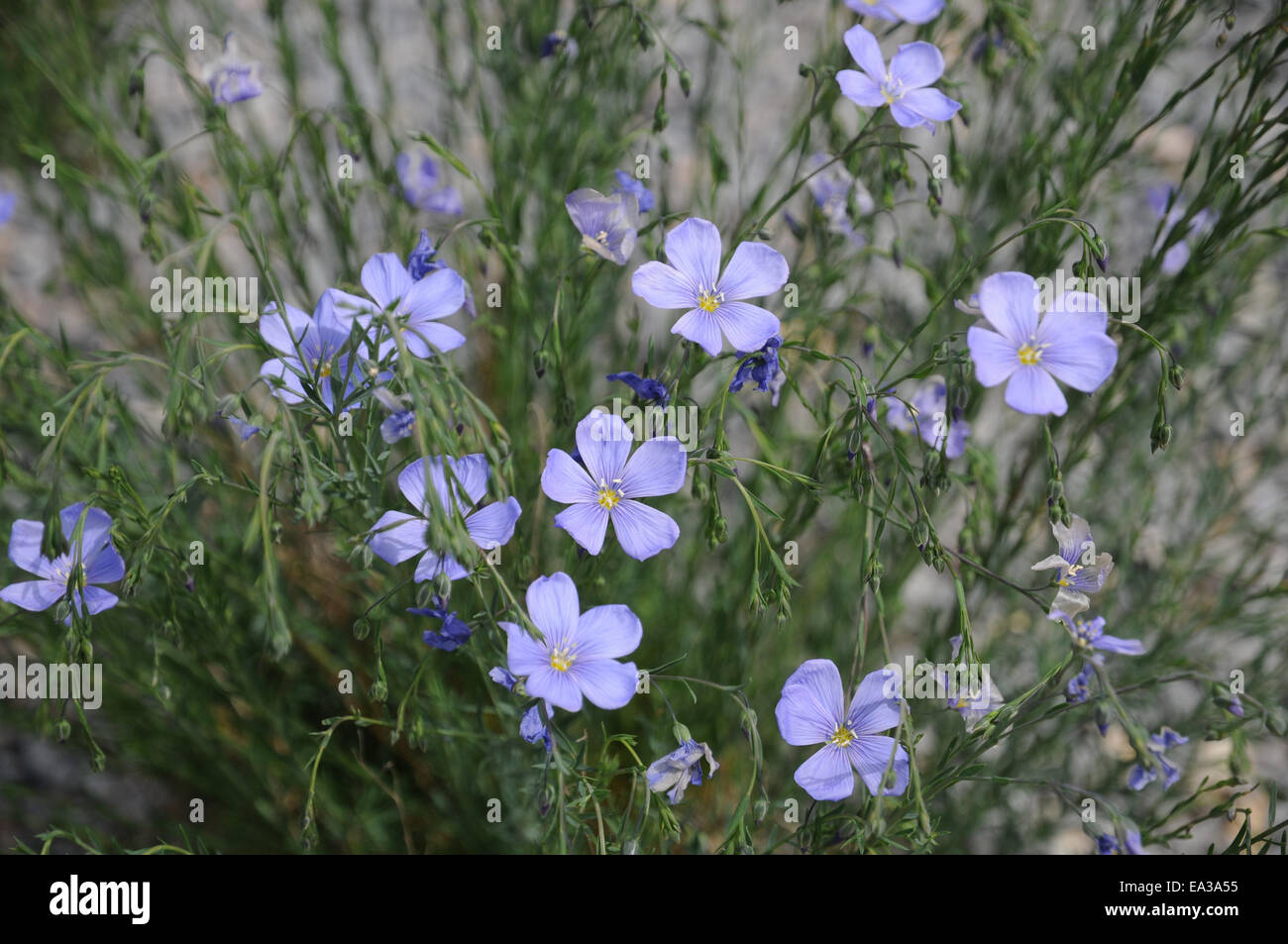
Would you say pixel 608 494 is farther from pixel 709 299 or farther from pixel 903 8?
pixel 903 8

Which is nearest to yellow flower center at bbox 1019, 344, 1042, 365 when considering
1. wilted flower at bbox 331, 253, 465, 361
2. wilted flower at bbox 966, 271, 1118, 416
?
wilted flower at bbox 966, 271, 1118, 416

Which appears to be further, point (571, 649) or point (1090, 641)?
point (1090, 641)

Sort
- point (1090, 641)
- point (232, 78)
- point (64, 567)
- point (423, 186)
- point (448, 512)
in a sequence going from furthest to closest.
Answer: point (423, 186) → point (232, 78) → point (64, 567) → point (1090, 641) → point (448, 512)

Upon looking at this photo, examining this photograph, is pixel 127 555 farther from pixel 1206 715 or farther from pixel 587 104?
pixel 1206 715

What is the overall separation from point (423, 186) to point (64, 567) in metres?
1.25

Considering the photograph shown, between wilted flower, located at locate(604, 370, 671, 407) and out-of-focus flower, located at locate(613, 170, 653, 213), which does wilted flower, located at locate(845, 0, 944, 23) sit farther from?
wilted flower, located at locate(604, 370, 671, 407)

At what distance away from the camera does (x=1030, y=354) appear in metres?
1.30

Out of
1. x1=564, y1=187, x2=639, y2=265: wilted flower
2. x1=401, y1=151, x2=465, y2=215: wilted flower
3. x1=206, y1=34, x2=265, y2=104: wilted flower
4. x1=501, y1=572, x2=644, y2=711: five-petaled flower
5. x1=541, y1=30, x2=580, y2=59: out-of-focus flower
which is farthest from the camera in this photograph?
x1=401, y1=151, x2=465, y2=215: wilted flower

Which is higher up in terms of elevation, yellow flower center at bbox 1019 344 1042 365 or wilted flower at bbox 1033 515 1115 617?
yellow flower center at bbox 1019 344 1042 365

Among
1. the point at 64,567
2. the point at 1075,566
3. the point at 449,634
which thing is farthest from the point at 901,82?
the point at 64,567

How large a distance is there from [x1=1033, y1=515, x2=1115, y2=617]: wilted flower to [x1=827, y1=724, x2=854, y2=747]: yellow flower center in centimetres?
34

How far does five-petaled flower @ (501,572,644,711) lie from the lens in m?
1.23

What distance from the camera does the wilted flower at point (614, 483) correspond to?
1301 millimetres

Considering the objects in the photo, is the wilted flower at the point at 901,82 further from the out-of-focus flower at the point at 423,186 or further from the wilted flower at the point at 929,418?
the out-of-focus flower at the point at 423,186
